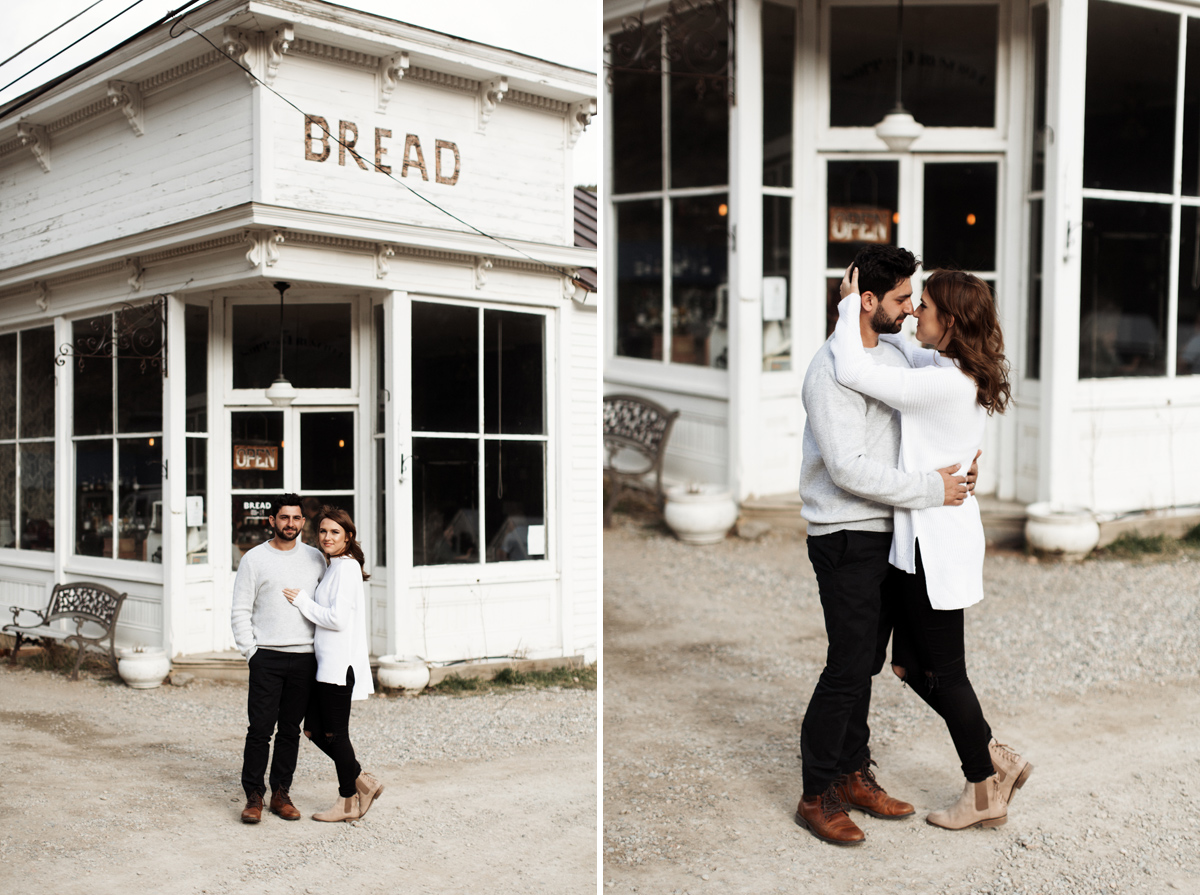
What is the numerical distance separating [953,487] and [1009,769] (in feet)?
2.87

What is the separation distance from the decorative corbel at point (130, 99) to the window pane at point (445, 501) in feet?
3.10

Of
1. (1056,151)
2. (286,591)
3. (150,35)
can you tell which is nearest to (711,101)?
(1056,151)

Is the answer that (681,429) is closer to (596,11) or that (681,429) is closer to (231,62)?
(596,11)

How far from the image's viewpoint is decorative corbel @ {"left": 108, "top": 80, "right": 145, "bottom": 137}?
249cm

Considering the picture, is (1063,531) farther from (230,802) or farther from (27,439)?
(27,439)

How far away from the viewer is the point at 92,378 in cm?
248

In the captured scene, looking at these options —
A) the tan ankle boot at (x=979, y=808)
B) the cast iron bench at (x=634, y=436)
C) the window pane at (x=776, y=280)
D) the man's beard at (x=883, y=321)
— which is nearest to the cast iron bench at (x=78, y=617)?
the man's beard at (x=883, y=321)

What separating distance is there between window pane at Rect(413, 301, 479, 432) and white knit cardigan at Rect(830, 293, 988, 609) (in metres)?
0.89

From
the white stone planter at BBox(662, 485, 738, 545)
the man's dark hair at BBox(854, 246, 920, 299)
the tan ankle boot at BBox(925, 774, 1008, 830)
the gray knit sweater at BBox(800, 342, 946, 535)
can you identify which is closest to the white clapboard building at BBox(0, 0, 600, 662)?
the gray knit sweater at BBox(800, 342, 946, 535)

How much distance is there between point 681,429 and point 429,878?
5.06m

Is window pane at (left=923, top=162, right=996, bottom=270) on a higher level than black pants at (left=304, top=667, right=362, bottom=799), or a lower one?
higher

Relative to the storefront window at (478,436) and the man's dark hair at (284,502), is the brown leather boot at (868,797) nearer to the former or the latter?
the storefront window at (478,436)

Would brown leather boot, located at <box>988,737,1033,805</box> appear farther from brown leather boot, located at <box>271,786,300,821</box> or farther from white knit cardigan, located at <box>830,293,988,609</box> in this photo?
brown leather boot, located at <box>271,786,300,821</box>

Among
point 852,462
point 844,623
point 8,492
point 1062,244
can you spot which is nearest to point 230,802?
point 8,492
